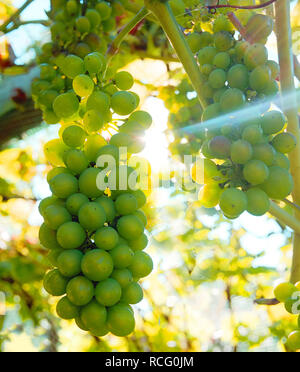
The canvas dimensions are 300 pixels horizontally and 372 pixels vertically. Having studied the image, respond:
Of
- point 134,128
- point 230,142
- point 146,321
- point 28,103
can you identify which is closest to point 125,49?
point 28,103

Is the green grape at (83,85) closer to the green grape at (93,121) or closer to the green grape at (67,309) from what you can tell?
the green grape at (93,121)

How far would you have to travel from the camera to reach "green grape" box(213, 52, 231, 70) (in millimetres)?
660

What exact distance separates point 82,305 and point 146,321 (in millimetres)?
1587

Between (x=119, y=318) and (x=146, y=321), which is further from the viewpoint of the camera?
(x=146, y=321)

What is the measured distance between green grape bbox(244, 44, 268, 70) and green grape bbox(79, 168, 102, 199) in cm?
29

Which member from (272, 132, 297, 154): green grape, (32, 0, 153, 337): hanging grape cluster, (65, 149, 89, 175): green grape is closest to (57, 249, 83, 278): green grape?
(32, 0, 153, 337): hanging grape cluster

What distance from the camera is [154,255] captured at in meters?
1.52

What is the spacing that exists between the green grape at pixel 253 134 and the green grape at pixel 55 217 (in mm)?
296

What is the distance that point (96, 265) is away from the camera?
0.59 meters

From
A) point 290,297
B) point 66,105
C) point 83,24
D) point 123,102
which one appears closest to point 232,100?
point 123,102

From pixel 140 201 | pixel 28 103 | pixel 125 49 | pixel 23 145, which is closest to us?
pixel 140 201

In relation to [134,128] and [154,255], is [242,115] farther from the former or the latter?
[154,255]

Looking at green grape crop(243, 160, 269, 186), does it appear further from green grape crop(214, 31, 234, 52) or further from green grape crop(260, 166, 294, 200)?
green grape crop(214, 31, 234, 52)

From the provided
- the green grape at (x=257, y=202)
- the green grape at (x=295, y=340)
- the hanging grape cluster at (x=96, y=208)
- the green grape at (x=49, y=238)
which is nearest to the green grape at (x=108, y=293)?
the hanging grape cluster at (x=96, y=208)
